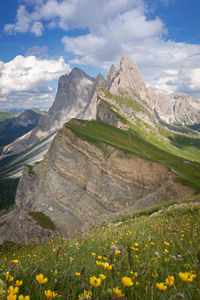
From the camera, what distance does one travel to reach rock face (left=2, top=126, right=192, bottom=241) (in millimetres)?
43312

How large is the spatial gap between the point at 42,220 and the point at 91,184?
14.4 metres

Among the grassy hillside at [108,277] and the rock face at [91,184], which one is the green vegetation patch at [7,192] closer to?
the rock face at [91,184]

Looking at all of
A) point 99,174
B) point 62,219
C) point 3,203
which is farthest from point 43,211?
point 3,203

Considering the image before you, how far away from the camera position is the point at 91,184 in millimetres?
45438

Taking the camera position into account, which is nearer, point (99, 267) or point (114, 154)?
point (99, 267)

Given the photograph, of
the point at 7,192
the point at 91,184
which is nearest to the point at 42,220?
the point at 91,184

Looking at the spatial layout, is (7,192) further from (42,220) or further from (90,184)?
(90,184)

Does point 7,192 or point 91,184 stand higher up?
point 91,184

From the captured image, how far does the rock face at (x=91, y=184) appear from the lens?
142 ft

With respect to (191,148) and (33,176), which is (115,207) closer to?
(33,176)

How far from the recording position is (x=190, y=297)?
6.61ft

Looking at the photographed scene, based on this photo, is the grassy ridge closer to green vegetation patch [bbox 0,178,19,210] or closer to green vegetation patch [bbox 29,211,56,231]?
green vegetation patch [bbox 29,211,56,231]

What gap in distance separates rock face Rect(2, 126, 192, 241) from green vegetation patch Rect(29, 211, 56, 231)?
881mm

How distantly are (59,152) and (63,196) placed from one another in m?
11.6
